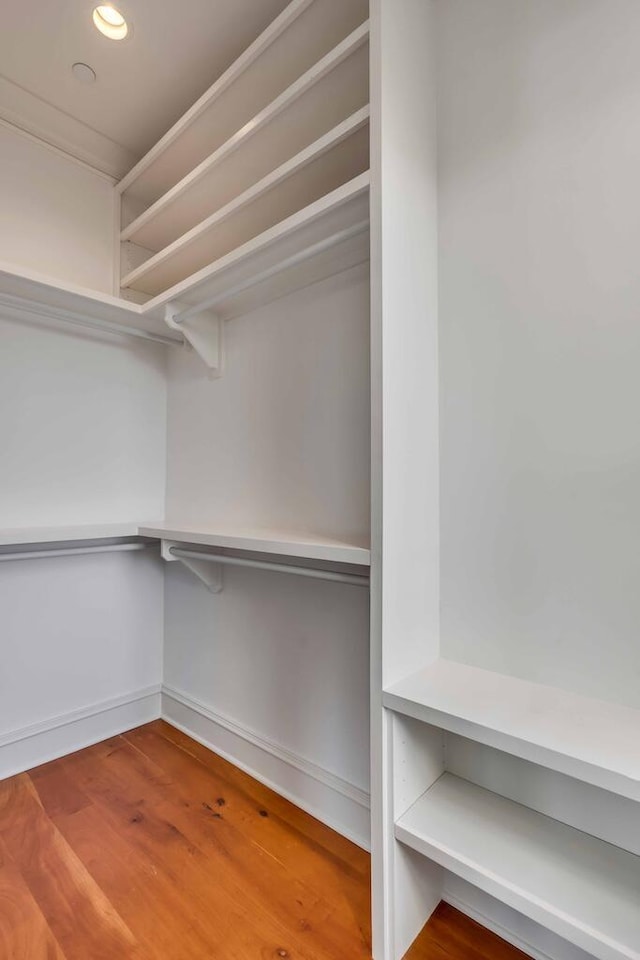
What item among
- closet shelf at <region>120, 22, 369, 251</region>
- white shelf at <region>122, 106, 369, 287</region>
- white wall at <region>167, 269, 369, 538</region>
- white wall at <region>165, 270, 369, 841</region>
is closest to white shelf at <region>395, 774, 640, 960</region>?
white wall at <region>165, 270, 369, 841</region>

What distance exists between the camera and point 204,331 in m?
1.84

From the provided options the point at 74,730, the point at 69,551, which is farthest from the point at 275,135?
the point at 74,730

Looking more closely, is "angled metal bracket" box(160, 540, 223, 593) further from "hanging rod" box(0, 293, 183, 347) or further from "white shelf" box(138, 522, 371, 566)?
"hanging rod" box(0, 293, 183, 347)

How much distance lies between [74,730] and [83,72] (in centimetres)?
253

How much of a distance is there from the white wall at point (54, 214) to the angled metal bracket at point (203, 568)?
1.20 m

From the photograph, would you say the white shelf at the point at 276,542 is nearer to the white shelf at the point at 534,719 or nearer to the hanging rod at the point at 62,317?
the white shelf at the point at 534,719

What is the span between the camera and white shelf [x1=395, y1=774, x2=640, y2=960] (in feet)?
2.51

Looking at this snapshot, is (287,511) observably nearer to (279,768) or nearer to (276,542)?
(276,542)

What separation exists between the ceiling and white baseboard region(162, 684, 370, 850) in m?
2.42

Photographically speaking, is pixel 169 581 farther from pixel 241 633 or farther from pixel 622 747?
pixel 622 747

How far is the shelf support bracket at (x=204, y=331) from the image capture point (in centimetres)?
174

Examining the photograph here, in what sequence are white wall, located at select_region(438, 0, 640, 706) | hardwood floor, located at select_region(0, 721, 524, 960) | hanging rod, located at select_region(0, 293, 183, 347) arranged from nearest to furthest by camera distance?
white wall, located at select_region(438, 0, 640, 706) → hardwood floor, located at select_region(0, 721, 524, 960) → hanging rod, located at select_region(0, 293, 183, 347)

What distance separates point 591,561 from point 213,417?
1482mm

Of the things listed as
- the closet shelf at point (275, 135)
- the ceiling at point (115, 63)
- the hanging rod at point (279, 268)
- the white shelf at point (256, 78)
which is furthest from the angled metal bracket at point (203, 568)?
the ceiling at point (115, 63)
